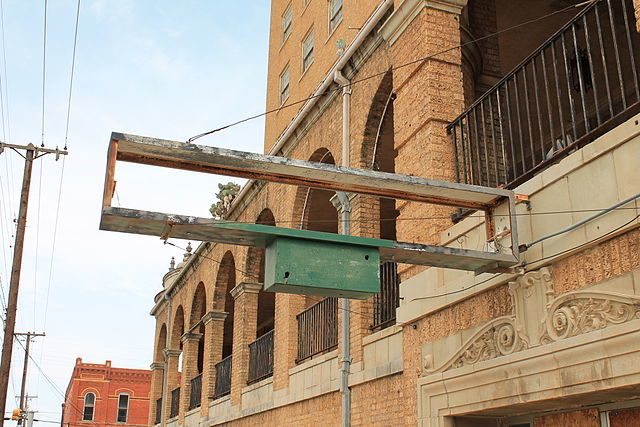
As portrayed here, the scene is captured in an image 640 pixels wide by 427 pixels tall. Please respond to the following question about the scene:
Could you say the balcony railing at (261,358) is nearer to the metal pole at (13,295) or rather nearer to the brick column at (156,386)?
the metal pole at (13,295)

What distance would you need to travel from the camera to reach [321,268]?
20.6 ft

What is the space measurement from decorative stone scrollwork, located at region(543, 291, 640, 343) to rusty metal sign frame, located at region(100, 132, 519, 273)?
2.13 ft

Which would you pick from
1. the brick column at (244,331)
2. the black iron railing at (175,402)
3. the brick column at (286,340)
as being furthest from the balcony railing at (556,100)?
the black iron railing at (175,402)

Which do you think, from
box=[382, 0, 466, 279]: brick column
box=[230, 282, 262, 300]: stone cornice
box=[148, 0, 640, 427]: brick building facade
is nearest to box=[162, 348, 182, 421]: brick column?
box=[148, 0, 640, 427]: brick building facade

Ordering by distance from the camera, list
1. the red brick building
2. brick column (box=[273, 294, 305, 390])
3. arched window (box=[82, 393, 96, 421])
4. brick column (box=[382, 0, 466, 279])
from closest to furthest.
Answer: brick column (box=[382, 0, 466, 279]) → brick column (box=[273, 294, 305, 390]) → arched window (box=[82, 393, 96, 421]) → the red brick building

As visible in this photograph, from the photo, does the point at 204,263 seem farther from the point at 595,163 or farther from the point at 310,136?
the point at 595,163

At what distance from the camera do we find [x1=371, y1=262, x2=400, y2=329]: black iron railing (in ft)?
34.9

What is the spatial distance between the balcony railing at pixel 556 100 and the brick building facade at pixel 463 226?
5 cm

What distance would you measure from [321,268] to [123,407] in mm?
52527

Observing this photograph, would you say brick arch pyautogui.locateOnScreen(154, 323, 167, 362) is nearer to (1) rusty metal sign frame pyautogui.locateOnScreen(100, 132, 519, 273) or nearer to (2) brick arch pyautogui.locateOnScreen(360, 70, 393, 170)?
(2) brick arch pyautogui.locateOnScreen(360, 70, 393, 170)

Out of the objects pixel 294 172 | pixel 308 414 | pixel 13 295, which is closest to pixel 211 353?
pixel 13 295

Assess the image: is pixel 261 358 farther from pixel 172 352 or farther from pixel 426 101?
pixel 172 352

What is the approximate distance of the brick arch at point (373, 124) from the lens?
11.4 meters

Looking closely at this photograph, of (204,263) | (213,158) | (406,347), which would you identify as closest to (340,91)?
(406,347)
